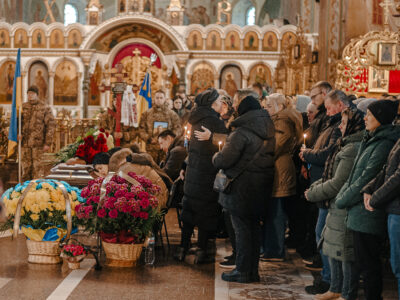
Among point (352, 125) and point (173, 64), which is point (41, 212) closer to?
point (352, 125)

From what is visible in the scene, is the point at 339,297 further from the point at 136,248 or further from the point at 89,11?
the point at 89,11

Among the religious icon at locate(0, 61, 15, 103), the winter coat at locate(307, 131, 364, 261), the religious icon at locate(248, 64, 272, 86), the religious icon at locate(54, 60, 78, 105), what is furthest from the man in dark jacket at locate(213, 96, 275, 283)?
the religious icon at locate(0, 61, 15, 103)

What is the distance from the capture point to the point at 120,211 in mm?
6062

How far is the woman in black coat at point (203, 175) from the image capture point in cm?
629

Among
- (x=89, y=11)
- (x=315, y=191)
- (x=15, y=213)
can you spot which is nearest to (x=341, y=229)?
(x=315, y=191)

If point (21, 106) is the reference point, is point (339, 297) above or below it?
below

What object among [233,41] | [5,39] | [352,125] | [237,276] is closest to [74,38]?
[5,39]

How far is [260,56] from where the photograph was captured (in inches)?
851

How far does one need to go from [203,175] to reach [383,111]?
2273mm

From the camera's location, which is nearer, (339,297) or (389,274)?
(339,297)

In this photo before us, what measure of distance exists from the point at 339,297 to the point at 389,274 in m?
1.28

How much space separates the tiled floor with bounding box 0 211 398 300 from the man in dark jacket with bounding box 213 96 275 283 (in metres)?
0.24

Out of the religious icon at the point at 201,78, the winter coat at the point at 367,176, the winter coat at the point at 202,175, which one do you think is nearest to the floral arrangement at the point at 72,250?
the winter coat at the point at 202,175

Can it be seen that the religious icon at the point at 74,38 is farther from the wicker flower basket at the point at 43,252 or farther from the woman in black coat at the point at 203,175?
the wicker flower basket at the point at 43,252
